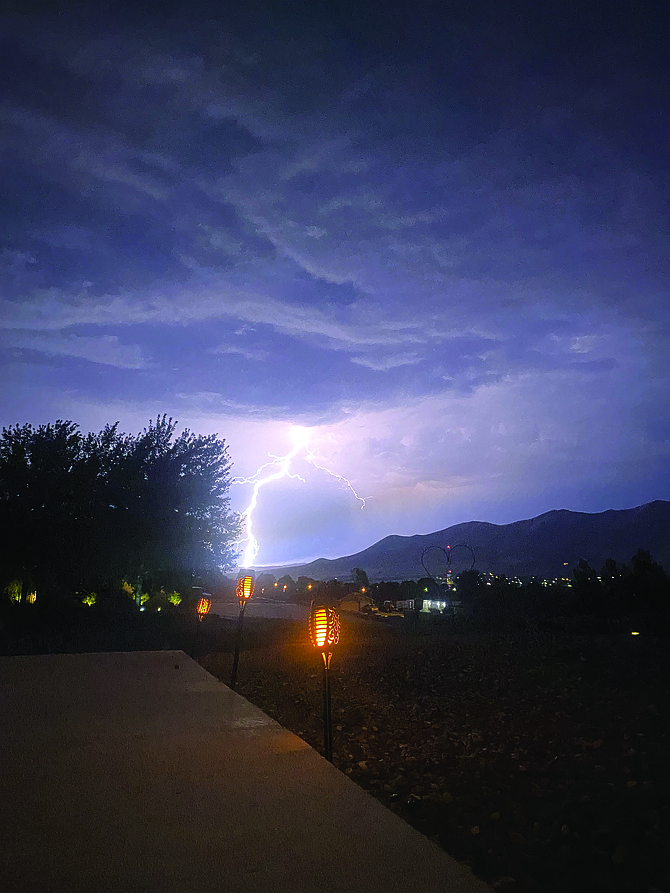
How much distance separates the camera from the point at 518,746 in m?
5.71

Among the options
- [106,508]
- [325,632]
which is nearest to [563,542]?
[106,508]

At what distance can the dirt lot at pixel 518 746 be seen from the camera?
345 centimetres

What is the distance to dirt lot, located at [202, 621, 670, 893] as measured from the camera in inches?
136

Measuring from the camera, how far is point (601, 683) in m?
7.89

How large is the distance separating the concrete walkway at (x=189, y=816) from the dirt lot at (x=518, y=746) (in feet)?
1.63

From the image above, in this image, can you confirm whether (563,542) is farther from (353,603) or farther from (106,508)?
(106,508)

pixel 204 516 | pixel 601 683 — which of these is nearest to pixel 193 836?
pixel 601 683

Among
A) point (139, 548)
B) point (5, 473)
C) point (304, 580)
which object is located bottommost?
point (304, 580)

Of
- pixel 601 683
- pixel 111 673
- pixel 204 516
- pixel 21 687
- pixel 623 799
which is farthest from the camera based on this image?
pixel 204 516

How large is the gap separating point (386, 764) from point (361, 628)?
17.1m

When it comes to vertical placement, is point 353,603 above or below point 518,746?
below

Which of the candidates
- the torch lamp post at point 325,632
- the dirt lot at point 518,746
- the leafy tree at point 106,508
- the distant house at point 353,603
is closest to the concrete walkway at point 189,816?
the dirt lot at point 518,746

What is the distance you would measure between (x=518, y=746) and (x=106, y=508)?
20.9 metres

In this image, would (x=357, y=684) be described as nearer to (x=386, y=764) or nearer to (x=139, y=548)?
(x=386, y=764)
